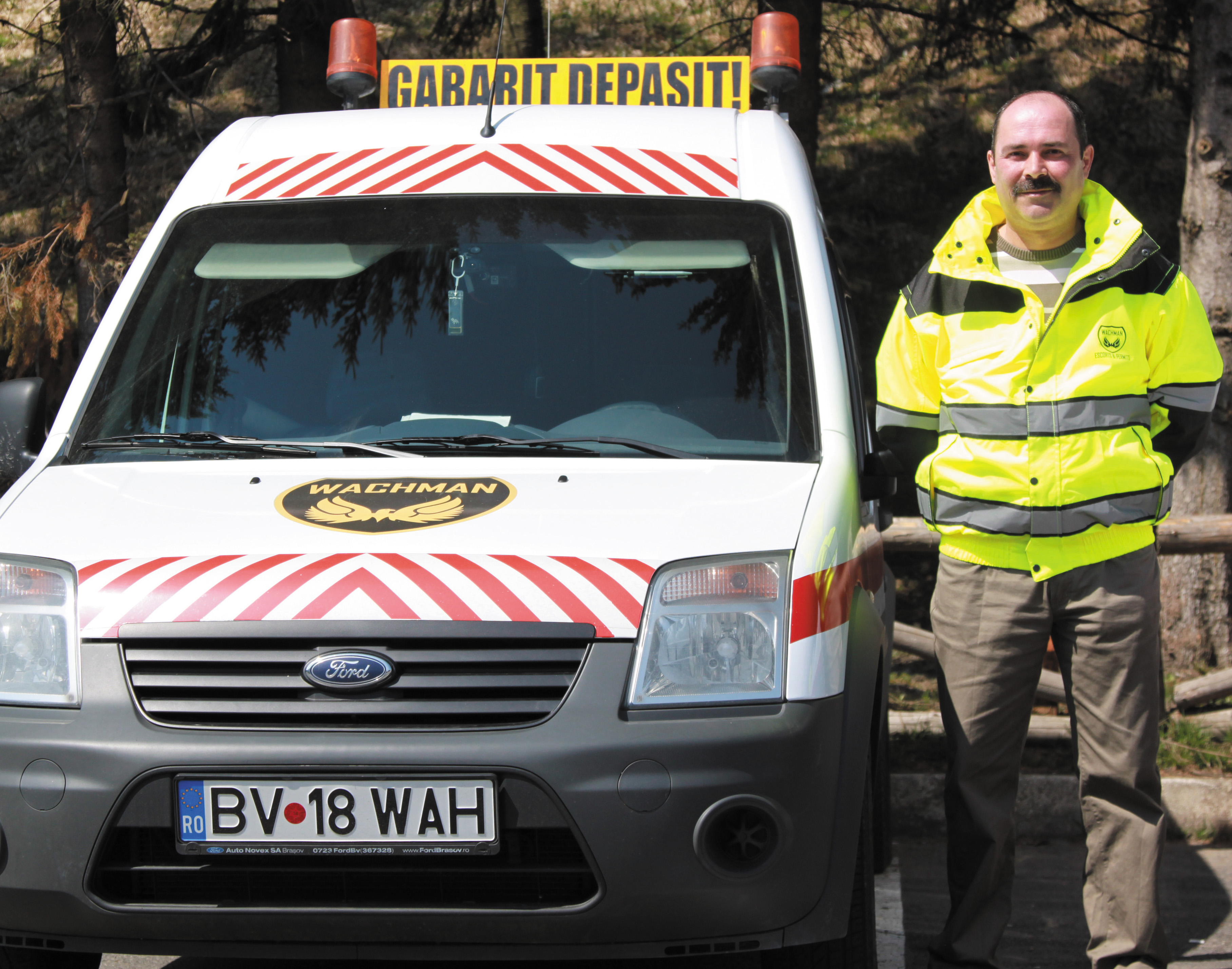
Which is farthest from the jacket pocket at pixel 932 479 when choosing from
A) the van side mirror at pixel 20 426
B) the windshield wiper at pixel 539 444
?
the van side mirror at pixel 20 426

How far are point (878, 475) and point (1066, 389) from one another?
0.53 meters

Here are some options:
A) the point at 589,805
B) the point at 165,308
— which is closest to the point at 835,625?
the point at 589,805

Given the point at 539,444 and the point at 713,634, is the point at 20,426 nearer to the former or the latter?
the point at 539,444

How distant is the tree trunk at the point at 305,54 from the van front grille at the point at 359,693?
23.6ft

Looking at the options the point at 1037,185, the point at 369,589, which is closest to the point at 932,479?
the point at 1037,185

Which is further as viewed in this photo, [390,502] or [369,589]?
[390,502]

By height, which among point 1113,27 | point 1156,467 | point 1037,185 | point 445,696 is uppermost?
point 1113,27

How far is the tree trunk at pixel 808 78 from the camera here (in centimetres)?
994

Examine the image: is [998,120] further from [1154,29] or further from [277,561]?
[1154,29]

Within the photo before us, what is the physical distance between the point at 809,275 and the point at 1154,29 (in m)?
8.92

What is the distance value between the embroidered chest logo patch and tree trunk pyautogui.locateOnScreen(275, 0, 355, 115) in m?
6.92

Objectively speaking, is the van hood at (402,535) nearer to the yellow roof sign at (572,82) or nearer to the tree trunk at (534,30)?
the yellow roof sign at (572,82)

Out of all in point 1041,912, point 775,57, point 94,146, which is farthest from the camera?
point 94,146

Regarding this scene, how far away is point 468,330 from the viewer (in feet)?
11.2
